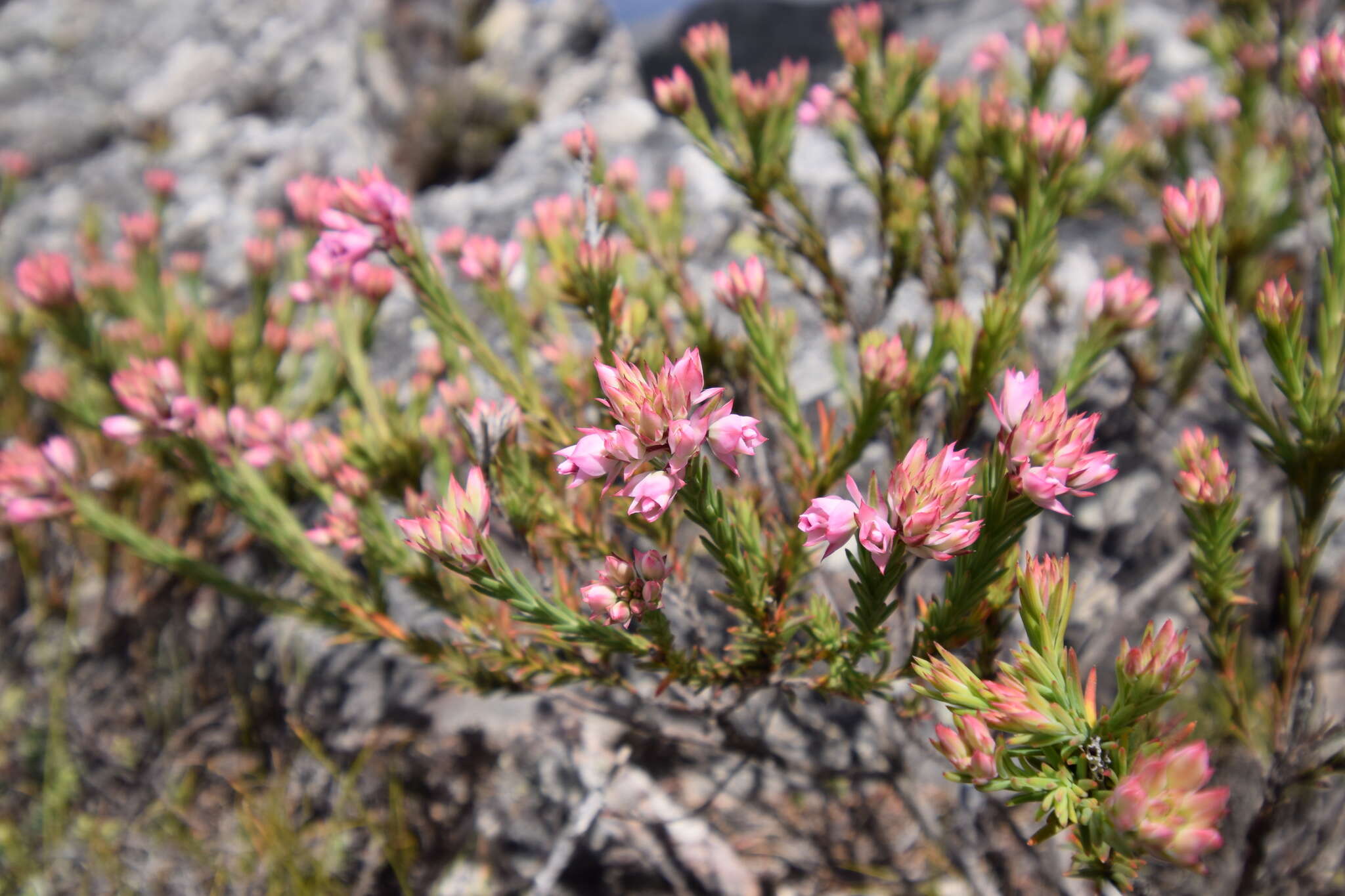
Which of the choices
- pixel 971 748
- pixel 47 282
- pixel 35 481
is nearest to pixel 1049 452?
Result: pixel 971 748

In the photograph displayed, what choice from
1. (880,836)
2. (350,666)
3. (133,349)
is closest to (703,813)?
(880,836)

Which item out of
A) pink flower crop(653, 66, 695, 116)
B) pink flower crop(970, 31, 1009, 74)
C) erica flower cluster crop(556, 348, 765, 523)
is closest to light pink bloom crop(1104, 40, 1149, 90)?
pink flower crop(970, 31, 1009, 74)

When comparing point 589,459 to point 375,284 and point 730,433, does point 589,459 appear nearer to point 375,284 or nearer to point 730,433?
point 730,433

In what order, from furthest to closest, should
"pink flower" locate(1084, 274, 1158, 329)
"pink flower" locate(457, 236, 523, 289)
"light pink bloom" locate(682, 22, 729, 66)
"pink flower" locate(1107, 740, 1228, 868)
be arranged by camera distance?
1. "light pink bloom" locate(682, 22, 729, 66)
2. "pink flower" locate(457, 236, 523, 289)
3. "pink flower" locate(1084, 274, 1158, 329)
4. "pink flower" locate(1107, 740, 1228, 868)

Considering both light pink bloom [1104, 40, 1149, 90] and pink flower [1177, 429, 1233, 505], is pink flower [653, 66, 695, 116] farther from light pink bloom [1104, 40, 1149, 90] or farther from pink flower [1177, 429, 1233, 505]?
pink flower [1177, 429, 1233, 505]

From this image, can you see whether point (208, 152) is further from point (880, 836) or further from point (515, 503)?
point (880, 836)

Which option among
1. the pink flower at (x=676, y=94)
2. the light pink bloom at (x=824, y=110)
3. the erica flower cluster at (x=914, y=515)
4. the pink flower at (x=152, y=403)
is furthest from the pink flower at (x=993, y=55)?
the pink flower at (x=152, y=403)

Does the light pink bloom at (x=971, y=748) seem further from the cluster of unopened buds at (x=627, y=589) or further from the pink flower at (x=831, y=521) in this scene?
the cluster of unopened buds at (x=627, y=589)
